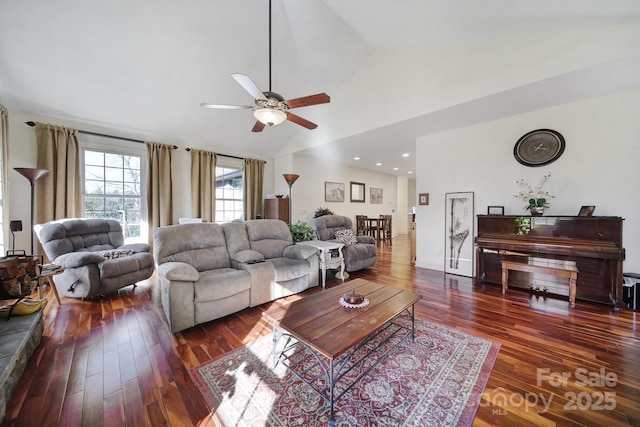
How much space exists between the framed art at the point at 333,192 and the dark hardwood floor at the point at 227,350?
421 centimetres

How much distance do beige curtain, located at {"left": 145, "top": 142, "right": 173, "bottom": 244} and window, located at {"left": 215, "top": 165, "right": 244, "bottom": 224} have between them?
1.02 m

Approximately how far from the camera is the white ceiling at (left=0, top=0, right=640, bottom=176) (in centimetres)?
235

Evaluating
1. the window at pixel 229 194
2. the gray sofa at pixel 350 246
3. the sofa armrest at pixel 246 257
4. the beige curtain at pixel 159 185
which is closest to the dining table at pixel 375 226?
the gray sofa at pixel 350 246

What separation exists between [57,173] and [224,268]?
318 cm

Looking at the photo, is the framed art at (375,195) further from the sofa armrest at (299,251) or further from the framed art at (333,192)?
the sofa armrest at (299,251)

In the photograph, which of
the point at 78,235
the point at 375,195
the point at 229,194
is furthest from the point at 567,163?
the point at 78,235

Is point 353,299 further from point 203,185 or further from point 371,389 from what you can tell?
point 203,185

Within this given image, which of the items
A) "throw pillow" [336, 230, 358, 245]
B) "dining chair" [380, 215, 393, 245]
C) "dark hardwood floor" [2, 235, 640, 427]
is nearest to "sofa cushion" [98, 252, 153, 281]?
"dark hardwood floor" [2, 235, 640, 427]

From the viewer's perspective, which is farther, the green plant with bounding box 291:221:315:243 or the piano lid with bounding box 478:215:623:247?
the green plant with bounding box 291:221:315:243

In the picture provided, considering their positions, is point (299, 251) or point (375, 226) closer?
point (299, 251)

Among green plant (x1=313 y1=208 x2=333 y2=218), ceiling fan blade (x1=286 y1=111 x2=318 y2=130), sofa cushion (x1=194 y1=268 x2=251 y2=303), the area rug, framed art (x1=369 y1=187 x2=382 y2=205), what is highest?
ceiling fan blade (x1=286 y1=111 x2=318 y2=130)

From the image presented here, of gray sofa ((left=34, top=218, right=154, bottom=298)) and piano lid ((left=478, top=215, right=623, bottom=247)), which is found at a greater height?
piano lid ((left=478, top=215, right=623, bottom=247))

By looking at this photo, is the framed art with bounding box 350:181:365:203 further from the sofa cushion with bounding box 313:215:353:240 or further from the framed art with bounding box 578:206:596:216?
the framed art with bounding box 578:206:596:216

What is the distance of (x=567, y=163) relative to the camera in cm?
312
